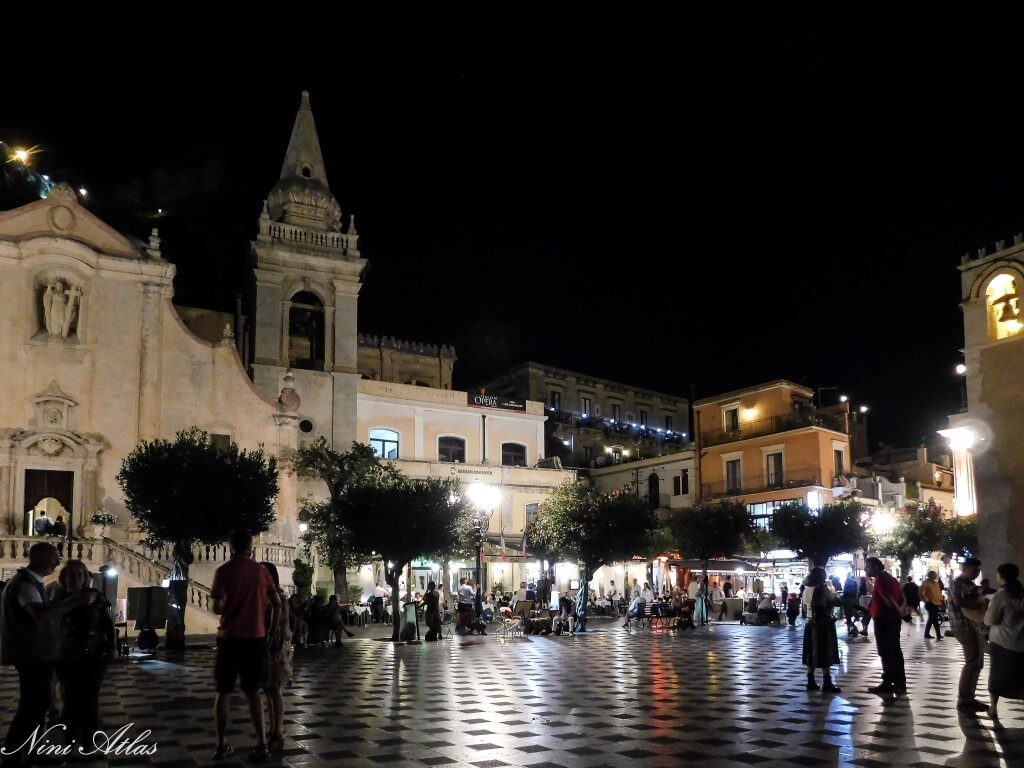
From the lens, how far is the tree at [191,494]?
22625 millimetres

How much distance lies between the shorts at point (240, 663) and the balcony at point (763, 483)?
4015cm

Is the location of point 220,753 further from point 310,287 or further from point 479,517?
point 310,287

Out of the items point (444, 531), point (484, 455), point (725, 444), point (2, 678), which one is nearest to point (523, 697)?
point (2, 678)

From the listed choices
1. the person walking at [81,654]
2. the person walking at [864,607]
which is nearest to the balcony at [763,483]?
the person walking at [864,607]

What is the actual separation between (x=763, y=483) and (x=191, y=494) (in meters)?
31.6

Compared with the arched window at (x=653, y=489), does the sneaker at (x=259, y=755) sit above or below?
below

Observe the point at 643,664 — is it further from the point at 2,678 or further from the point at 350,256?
the point at 350,256

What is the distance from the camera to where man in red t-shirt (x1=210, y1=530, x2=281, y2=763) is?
25.1ft

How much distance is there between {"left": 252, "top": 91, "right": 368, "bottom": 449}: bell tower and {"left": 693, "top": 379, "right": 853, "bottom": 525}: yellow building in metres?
20.1

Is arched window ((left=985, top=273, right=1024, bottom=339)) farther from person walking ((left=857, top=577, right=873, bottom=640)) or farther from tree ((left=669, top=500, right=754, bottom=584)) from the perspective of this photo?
tree ((left=669, top=500, right=754, bottom=584))

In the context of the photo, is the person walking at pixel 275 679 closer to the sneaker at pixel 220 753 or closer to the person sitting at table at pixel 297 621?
the sneaker at pixel 220 753

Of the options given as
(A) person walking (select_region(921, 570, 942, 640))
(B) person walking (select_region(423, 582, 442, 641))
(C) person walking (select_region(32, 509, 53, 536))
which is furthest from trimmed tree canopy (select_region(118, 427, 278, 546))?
(A) person walking (select_region(921, 570, 942, 640))

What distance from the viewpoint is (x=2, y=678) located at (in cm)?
1488

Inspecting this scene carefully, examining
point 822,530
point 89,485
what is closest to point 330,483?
point 89,485
